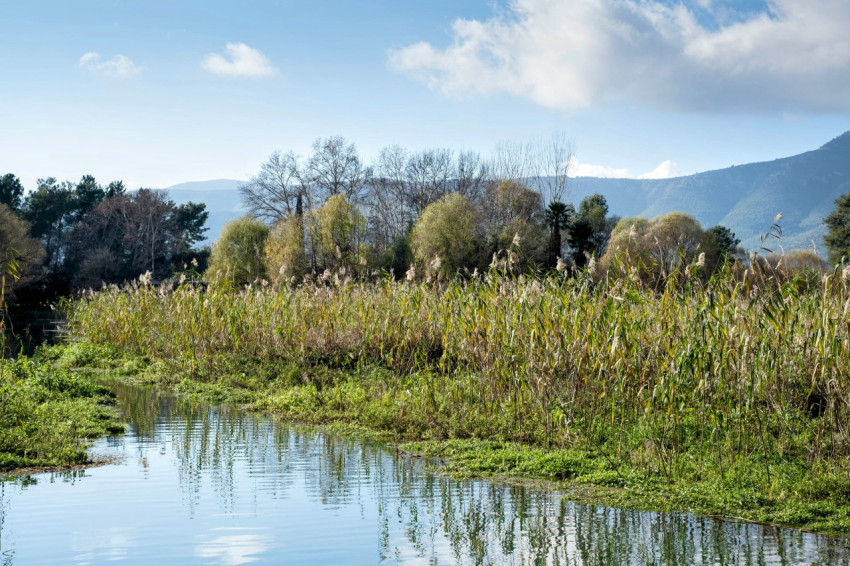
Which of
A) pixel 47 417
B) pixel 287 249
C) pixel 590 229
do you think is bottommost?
pixel 47 417

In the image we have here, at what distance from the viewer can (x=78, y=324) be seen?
24.5m

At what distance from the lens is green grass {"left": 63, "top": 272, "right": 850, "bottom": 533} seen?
307 inches

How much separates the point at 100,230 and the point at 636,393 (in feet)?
237

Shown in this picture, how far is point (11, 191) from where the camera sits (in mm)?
68375

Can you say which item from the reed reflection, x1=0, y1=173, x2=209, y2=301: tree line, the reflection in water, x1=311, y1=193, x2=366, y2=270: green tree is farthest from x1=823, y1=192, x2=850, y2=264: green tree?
the reflection in water

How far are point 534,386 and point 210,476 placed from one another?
3.98 meters

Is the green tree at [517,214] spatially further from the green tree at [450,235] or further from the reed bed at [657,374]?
the reed bed at [657,374]

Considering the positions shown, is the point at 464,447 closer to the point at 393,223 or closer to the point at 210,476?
the point at 210,476

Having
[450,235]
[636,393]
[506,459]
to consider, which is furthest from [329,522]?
[450,235]

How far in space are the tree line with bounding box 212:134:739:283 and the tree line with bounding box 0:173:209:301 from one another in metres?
9.18

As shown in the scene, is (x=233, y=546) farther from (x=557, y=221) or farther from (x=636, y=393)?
(x=557, y=221)

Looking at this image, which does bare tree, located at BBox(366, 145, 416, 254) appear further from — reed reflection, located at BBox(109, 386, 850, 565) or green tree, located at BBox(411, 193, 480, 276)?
reed reflection, located at BBox(109, 386, 850, 565)

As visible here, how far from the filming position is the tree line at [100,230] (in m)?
66.2

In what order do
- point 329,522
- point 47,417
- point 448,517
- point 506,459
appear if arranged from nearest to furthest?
point 329,522
point 448,517
point 506,459
point 47,417
